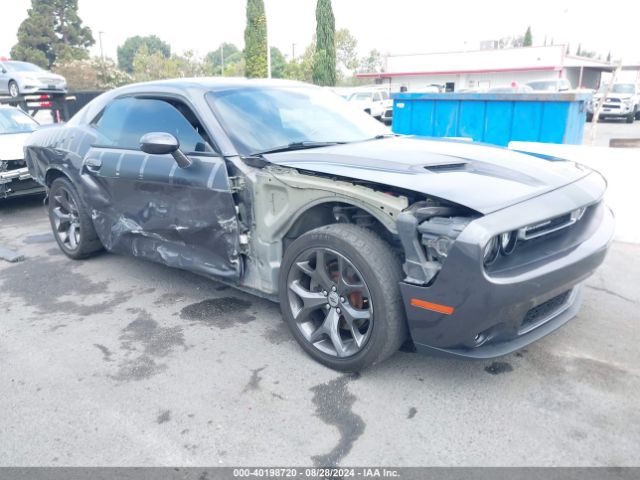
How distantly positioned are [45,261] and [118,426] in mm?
3237

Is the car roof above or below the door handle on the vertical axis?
above

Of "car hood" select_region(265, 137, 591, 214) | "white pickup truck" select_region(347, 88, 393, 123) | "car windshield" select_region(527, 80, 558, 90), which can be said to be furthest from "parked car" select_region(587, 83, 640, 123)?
"car hood" select_region(265, 137, 591, 214)

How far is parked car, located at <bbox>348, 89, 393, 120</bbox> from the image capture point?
2334 centimetres

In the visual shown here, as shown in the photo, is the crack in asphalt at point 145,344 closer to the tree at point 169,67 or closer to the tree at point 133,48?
the tree at point 169,67

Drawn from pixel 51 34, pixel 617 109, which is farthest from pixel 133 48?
pixel 617 109

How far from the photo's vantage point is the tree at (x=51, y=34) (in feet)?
155

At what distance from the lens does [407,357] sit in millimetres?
3209

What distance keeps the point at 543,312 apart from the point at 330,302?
45.9 inches

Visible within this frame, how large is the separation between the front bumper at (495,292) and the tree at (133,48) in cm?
10521

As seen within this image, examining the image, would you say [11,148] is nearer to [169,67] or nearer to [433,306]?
[433,306]

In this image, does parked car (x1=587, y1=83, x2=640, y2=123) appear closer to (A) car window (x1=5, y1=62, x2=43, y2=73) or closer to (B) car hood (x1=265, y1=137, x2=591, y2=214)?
(A) car window (x1=5, y1=62, x2=43, y2=73)

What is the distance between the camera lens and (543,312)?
113 inches

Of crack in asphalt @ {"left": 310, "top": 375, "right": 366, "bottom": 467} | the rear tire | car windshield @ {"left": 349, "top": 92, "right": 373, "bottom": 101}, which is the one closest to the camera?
crack in asphalt @ {"left": 310, "top": 375, "right": 366, "bottom": 467}

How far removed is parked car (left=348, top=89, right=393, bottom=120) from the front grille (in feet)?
68.7
